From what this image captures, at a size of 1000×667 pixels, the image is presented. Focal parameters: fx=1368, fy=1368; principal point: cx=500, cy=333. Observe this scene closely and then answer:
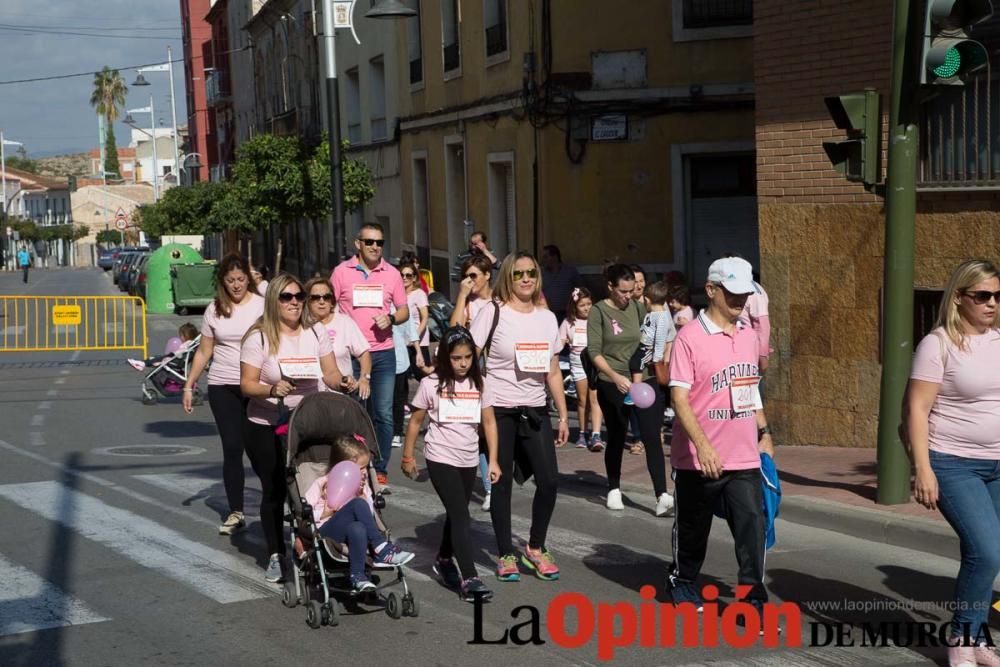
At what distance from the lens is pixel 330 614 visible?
22.4 feet

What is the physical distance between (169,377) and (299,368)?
10.2m

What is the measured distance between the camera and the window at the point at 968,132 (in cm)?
1073

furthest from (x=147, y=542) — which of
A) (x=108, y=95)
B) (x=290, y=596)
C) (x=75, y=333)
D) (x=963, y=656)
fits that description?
(x=108, y=95)

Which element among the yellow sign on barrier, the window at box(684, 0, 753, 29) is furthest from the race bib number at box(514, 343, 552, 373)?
the yellow sign on barrier

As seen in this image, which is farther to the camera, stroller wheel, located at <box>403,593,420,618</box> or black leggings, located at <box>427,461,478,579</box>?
black leggings, located at <box>427,461,478,579</box>

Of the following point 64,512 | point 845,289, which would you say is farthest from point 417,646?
point 845,289

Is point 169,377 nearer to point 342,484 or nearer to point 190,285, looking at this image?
point 342,484

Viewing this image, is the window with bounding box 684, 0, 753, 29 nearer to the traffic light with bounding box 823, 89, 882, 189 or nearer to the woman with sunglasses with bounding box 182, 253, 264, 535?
the traffic light with bounding box 823, 89, 882, 189

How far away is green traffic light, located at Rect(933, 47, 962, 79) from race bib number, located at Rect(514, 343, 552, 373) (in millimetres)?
3048

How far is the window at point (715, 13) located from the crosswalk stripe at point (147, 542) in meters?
10.6

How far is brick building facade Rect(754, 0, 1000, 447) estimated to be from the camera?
11102 mm

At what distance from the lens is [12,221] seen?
12662 cm

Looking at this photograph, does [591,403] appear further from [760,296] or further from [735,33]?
[735,33]

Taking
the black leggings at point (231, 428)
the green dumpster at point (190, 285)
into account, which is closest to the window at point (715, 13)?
the black leggings at point (231, 428)
